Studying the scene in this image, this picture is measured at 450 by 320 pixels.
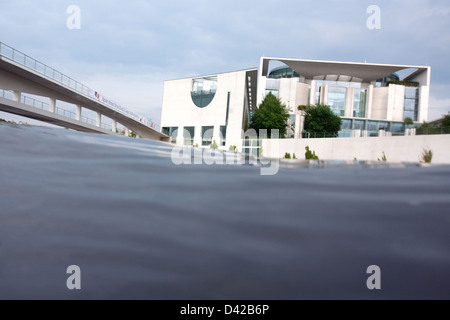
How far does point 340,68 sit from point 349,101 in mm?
5704

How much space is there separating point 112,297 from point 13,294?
1.16 feet

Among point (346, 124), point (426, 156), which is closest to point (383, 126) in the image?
point (346, 124)

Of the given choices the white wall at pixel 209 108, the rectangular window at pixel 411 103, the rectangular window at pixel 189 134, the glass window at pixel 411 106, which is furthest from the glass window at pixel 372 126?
the rectangular window at pixel 189 134

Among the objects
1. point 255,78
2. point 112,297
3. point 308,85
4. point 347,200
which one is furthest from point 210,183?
point 308,85

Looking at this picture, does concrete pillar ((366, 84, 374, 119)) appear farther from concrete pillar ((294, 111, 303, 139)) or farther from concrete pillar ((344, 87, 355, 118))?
concrete pillar ((294, 111, 303, 139))

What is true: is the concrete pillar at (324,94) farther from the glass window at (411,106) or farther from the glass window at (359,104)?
the glass window at (411,106)

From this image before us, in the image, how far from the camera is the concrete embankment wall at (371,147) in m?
23.1

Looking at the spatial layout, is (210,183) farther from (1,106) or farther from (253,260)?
(1,106)

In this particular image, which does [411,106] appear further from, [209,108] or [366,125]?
[209,108]

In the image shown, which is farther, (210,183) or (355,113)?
(355,113)

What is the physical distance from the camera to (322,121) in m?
41.3

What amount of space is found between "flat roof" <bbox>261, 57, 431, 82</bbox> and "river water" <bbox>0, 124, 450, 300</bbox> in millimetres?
47186

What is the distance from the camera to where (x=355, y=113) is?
50.3 metres

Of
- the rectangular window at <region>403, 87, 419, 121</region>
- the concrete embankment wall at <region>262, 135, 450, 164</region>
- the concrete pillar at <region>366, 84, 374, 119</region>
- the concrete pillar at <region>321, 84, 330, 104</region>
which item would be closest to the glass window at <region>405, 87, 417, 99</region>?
the rectangular window at <region>403, 87, 419, 121</region>
